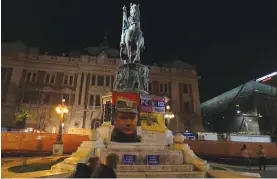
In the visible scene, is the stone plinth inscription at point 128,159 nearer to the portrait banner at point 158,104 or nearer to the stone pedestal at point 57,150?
the portrait banner at point 158,104

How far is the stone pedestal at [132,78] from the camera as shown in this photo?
36.3ft

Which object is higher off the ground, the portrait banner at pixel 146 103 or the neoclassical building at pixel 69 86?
the neoclassical building at pixel 69 86

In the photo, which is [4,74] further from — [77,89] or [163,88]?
[163,88]

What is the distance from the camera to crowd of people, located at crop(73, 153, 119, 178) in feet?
11.5

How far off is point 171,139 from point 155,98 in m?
2.22

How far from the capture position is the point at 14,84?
31.0m

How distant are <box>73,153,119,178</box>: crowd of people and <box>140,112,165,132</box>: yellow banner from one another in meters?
5.70

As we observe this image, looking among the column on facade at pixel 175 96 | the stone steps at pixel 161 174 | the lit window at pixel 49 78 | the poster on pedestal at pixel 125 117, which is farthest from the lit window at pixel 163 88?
the stone steps at pixel 161 174

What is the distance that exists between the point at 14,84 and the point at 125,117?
28.0 meters

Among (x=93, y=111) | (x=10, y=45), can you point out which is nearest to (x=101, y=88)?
(x=93, y=111)

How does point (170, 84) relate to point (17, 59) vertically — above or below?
below

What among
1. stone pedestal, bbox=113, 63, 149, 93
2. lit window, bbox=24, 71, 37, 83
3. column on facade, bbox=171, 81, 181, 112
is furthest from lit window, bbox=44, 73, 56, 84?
stone pedestal, bbox=113, 63, 149, 93

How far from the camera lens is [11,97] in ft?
99.6

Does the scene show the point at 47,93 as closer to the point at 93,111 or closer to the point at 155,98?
Result: the point at 93,111
